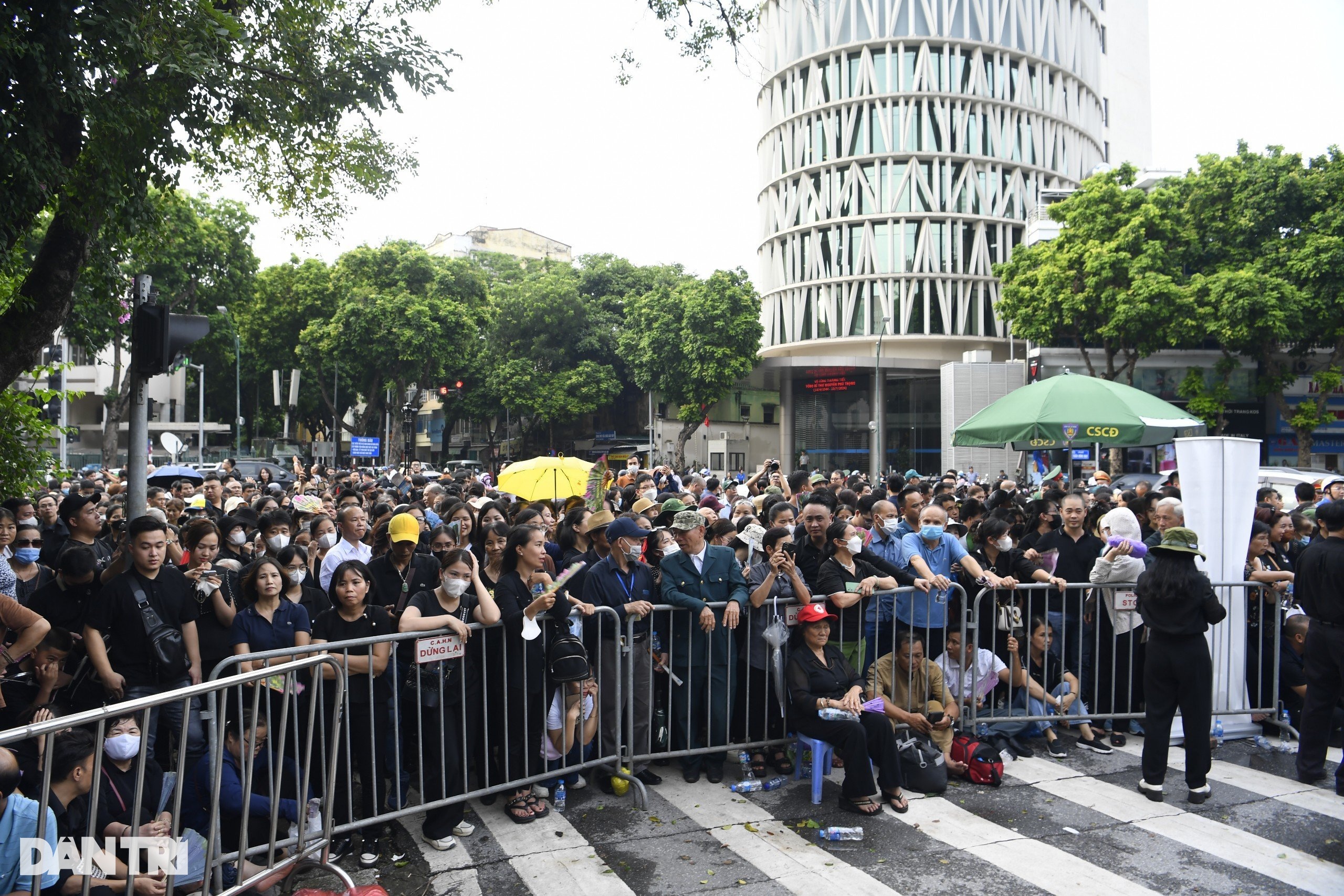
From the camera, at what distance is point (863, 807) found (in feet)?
17.3

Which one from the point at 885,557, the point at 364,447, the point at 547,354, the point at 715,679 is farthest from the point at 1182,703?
the point at 547,354

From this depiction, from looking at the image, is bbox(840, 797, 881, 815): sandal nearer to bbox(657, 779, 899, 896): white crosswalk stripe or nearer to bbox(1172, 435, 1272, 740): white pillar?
bbox(657, 779, 899, 896): white crosswalk stripe

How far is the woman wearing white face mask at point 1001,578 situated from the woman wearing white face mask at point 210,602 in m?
4.97

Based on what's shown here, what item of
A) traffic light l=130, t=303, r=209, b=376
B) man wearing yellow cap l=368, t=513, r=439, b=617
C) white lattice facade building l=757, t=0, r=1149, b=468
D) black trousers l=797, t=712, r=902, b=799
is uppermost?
white lattice facade building l=757, t=0, r=1149, b=468

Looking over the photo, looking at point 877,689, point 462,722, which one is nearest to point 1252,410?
point 877,689

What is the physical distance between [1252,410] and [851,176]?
21713 millimetres

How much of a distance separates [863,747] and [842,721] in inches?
7.7

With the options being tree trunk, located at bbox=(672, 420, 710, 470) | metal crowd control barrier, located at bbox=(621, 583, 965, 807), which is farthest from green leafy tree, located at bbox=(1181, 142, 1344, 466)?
metal crowd control barrier, located at bbox=(621, 583, 965, 807)

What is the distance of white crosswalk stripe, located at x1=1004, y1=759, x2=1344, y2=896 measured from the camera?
176 inches

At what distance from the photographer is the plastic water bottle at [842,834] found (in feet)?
16.1

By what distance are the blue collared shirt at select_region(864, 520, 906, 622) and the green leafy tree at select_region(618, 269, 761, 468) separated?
35311 millimetres

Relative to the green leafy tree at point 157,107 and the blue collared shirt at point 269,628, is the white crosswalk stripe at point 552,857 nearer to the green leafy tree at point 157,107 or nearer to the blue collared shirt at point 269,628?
the blue collared shirt at point 269,628

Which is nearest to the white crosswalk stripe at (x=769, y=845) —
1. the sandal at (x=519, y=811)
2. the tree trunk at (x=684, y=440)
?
the sandal at (x=519, y=811)

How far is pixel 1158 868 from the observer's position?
455cm
